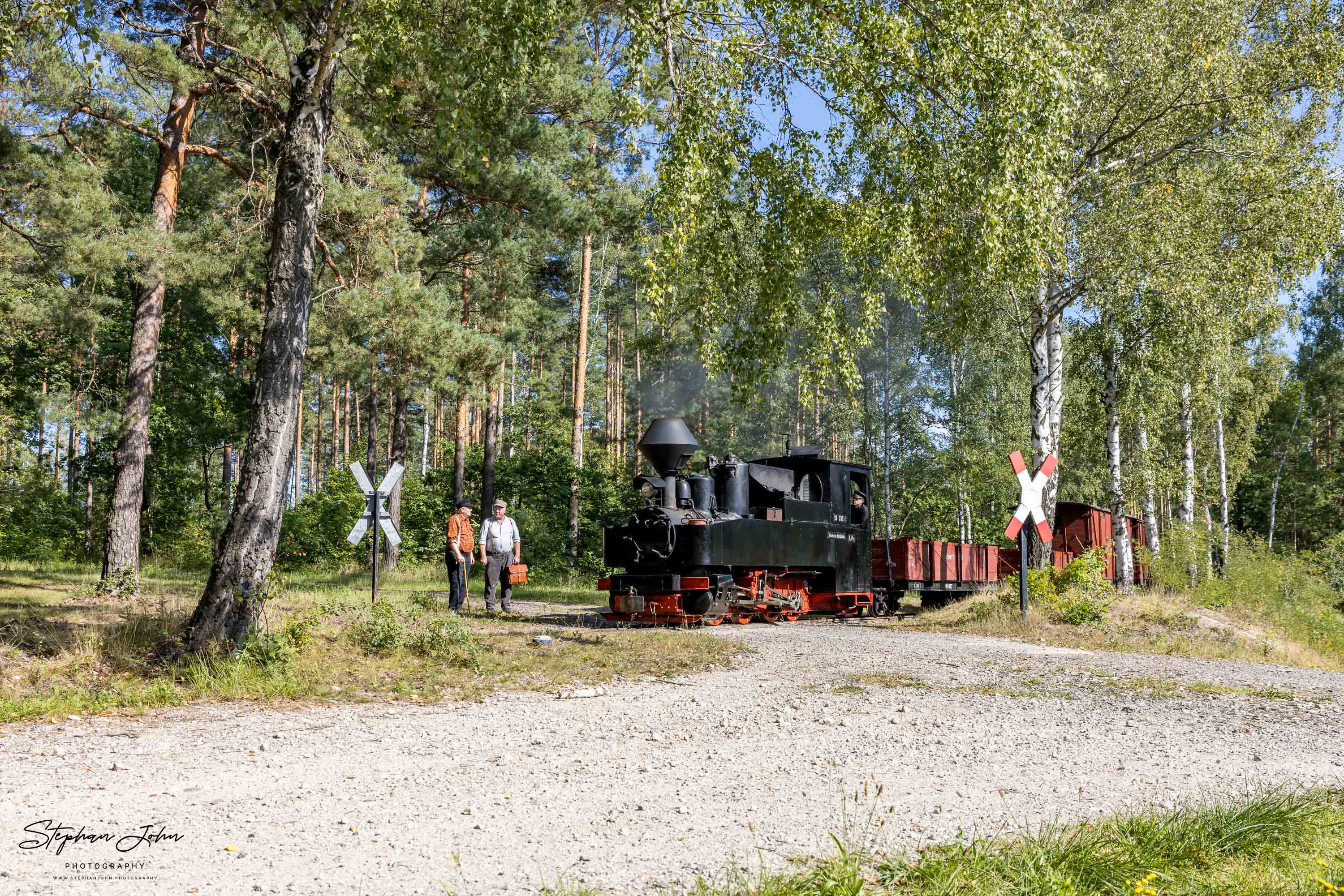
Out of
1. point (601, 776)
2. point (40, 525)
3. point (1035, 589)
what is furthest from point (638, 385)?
point (601, 776)

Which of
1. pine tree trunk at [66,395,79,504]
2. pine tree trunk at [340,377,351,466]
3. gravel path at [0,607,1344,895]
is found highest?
pine tree trunk at [340,377,351,466]

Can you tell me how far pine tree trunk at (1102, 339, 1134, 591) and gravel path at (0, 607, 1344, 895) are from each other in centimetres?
1301

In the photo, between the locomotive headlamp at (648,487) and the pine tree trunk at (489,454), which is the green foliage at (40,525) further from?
the locomotive headlamp at (648,487)

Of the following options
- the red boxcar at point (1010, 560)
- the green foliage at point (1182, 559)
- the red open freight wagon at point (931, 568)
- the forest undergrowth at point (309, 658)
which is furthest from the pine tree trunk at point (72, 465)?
the green foliage at point (1182, 559)

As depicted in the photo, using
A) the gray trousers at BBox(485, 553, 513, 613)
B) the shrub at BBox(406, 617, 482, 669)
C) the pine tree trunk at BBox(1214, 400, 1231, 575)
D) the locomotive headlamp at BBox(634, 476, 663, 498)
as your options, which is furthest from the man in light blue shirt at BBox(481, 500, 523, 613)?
the pine tree trunk at BBox(1214, 400, 1231, 575)

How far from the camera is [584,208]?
16422mm

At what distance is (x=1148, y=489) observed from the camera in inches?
850

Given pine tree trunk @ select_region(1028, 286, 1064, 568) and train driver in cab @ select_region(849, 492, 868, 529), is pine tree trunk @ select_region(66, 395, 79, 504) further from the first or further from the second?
pine tree trunk @ select_region(1028, 286, 1064, 568)

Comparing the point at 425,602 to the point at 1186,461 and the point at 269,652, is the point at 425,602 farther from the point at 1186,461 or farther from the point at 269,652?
the point at 1186,461

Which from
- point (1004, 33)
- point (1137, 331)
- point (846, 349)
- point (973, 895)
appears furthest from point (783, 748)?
point (1137, 331)

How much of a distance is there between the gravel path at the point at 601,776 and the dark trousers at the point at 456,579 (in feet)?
20.4

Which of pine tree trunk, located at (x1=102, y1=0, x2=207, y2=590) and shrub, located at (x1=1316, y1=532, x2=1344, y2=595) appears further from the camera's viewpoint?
shrub, located at (x1=1316, y1=532, x2=1344, y2=595)

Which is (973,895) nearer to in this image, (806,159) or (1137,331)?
(806,159)

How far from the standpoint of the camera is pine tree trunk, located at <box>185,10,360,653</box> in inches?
283
